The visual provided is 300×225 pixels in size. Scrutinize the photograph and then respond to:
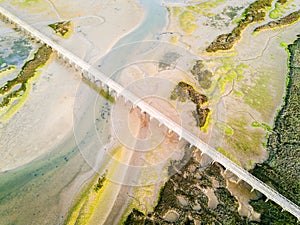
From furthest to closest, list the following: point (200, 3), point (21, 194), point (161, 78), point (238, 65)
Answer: point (200, 3) < point (238, 65) < point (161, 78) < point (21, 194)

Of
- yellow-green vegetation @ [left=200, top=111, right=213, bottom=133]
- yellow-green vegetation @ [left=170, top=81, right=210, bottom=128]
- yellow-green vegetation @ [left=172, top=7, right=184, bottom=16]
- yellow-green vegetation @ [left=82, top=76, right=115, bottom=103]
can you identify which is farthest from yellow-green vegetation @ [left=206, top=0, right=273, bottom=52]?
yellow-green vegetation @ [left=82, top=76, right=115, bottom=103]

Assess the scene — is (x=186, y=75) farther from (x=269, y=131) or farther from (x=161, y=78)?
(x=269, y=131)

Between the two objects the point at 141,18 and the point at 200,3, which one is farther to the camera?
the point at 200,3

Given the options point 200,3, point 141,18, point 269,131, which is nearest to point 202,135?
point 269,131

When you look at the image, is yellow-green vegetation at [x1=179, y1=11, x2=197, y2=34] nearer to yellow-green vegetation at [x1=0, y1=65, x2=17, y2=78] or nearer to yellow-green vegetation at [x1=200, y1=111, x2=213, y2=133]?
yellow-green vegetation at [x1=200, y1=111, x2=213, y2=133]

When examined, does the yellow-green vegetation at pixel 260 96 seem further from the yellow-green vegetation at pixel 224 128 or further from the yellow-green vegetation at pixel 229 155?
the yellow-green vegetation at pixel 229 155

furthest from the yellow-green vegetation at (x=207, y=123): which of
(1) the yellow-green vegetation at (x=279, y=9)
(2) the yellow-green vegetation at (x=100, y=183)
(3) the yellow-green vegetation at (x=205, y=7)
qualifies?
(1) the yellow-green vegetation at (x=279, y=9)

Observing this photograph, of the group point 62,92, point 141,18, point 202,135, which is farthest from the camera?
point 141,18

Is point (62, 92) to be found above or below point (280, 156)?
above
